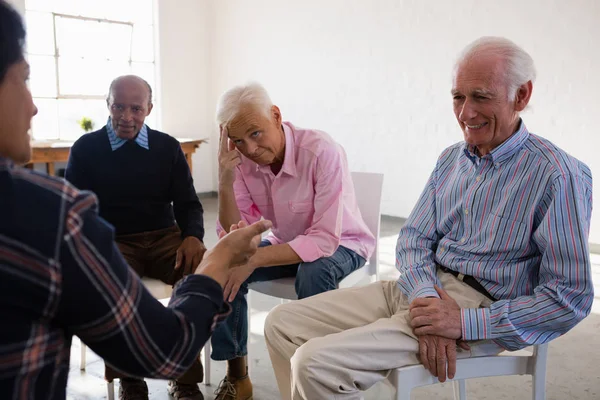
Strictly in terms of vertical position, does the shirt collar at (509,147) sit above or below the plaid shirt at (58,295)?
above

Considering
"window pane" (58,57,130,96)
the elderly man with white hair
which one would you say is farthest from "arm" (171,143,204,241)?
"window pane" (58,57,130,96)

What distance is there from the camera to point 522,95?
5.43ft

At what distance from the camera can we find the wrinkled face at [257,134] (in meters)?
2.11

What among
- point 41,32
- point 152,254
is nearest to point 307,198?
point 152,254

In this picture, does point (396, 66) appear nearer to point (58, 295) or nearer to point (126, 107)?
point (126, 107)

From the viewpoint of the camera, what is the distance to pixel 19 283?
29.9 inches

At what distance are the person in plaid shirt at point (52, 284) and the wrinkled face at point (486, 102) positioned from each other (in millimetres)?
1101

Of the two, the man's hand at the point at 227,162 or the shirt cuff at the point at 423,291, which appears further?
the man's hand at the point at 227,162

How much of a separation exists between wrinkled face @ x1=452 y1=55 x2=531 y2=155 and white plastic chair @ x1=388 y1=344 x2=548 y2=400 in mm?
597

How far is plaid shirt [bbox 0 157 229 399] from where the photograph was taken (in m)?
0.76

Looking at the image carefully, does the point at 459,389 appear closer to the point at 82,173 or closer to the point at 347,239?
the point at 347,239

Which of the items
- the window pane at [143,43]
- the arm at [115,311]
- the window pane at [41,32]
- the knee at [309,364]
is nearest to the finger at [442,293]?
the knee at [309,364]

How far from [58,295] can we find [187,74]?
675 cm

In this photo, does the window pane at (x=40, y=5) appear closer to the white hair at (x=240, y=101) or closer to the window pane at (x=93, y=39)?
the window pane at (x=93, y=39)
